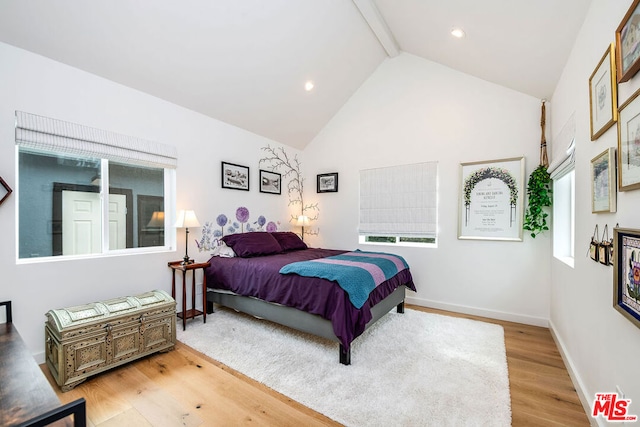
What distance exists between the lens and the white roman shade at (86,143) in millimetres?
2256

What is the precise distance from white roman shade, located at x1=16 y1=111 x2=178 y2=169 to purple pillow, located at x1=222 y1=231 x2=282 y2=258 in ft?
3.83

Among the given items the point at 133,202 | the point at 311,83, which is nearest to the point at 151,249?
the point at 133,202

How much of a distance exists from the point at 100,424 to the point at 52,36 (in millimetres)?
2883

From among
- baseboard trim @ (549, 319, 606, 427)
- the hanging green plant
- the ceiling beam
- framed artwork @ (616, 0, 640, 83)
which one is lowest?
baseboard trim @ (549, 319, 606, 427)

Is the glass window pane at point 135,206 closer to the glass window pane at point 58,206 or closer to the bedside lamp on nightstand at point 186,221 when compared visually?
the glass window pane at point 58,206

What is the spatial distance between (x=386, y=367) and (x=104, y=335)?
2258 millimetres

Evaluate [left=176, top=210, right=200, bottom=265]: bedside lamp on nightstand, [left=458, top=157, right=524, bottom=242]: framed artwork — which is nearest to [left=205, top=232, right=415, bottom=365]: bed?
[left=176, top=210, right=200, bottom=265]: bedside lamp on nightstand

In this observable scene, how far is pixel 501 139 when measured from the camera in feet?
11.1

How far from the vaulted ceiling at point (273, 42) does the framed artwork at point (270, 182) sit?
2.54ft

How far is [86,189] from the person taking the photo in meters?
2.68

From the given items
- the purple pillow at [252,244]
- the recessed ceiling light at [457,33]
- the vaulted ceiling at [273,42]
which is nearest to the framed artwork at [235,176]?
the vaulted ceiling at [273,42]

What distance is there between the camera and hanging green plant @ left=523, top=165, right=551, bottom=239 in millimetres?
2984

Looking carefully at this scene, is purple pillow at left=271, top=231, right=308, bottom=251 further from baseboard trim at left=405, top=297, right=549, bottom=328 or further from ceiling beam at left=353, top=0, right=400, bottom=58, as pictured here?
ceiling beam at left=353, top=0, right=400, bottom=58

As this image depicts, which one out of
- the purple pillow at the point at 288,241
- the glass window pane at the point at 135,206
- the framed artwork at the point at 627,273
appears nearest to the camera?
the framed artwork at the point at 627,273
